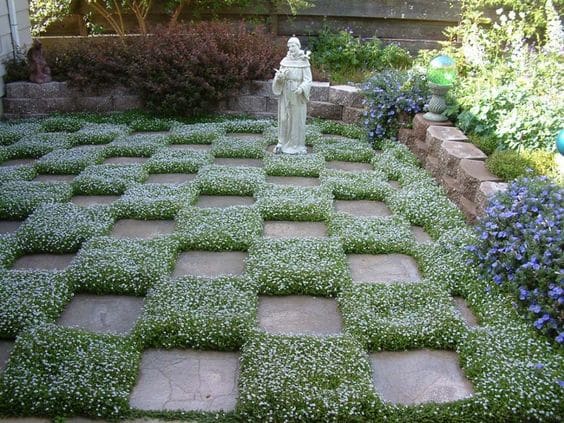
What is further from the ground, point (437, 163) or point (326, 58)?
point (326, 58)

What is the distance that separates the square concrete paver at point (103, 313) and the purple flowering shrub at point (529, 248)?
8.80ft

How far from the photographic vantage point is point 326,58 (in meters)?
10.3

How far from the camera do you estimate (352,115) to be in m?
8.77

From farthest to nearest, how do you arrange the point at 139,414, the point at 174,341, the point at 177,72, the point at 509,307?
the point at 177,72 → the point at 509,307 → the point at 174,341 → the point at 139,414

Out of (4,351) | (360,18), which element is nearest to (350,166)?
(4,351)

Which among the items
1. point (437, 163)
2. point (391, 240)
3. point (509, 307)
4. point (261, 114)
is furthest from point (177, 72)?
point (509, 307)

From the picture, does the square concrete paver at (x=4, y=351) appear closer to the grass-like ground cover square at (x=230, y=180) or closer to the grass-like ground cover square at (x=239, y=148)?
the grass-like ground cover square at (x=230, y=180)

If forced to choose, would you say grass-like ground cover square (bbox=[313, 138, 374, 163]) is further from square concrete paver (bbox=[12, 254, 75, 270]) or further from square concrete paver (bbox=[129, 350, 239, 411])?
square concrete paver (bbox=[129, 350, 239, 411])

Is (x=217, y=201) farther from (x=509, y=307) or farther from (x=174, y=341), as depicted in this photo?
(x=509, y=307)

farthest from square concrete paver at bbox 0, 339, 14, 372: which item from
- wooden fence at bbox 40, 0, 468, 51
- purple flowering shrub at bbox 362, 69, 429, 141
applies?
wooden fence at bbox 40, 0, 468, 51

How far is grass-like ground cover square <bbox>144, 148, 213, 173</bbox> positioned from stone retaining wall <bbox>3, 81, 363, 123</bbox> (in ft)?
6.59

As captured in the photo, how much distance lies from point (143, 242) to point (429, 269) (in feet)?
7.93

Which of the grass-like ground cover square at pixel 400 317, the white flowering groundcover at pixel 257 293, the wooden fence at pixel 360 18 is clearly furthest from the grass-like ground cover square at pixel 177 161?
the wooden fence at pixel 360 18

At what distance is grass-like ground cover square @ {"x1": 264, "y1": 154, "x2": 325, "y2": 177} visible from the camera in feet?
22.5
